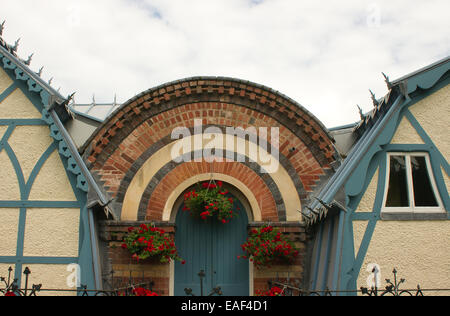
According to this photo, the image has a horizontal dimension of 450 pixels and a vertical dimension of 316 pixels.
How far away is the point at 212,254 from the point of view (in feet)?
27.5

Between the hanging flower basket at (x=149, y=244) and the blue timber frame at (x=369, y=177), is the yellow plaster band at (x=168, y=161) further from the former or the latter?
the blue timber frame at (x=369, y=177)

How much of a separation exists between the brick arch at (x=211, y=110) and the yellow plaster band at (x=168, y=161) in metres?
0.68

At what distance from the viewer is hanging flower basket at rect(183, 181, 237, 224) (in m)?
8.05

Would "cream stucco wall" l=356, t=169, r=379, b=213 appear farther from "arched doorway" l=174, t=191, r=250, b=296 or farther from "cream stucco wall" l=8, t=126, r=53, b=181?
"cream stucco wall" l=8, t=126, r=53, b=181

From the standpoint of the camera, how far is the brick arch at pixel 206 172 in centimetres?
827

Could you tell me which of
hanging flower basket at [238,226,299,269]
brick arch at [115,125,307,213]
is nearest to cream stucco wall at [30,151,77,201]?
brick arch at [115,125,307,213]

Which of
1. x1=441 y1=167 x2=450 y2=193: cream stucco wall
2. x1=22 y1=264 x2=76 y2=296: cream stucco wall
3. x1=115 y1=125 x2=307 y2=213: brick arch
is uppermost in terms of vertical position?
x1=115 y1=125 x2=307 y2=213: brick arch

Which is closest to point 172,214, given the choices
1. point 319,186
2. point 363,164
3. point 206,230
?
point 206,230

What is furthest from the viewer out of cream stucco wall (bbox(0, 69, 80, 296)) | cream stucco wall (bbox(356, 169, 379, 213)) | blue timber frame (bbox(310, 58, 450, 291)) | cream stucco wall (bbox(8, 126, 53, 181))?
cream stucco wall (bbox(8, 126, 53, 181))

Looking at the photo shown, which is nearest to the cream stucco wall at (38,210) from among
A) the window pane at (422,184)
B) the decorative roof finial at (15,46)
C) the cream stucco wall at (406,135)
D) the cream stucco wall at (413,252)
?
the decorative roof finial at (15,46)

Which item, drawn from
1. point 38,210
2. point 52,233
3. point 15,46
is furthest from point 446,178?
point 15,46

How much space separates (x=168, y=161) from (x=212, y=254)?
6.90 feet

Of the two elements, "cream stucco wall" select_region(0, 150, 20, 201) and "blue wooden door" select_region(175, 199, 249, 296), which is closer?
"cream stucco wall" select_region(0, 150, 20, 201)
